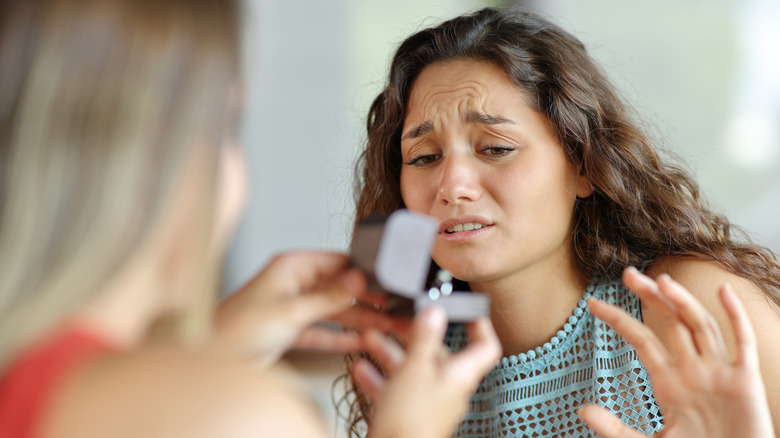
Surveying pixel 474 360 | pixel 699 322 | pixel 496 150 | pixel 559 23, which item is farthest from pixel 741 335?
pixel 559 23

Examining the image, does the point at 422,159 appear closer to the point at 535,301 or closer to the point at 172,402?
the point at 535,301

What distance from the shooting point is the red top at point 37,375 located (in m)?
0.59

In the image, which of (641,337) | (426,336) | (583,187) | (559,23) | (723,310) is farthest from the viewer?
(559,23)

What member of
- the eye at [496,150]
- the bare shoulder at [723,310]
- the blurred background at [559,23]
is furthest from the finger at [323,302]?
the blurred background at [559,23]

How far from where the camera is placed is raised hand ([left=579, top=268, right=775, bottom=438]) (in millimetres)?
963

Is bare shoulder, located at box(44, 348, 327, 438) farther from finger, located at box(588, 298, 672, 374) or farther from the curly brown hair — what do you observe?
the curly brown hair

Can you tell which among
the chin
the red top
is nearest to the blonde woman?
the red top

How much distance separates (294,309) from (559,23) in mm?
2958

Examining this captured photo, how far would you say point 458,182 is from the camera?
1.44 m

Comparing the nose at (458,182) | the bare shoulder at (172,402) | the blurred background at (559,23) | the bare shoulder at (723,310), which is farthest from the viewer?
the blurred background at (559,23)

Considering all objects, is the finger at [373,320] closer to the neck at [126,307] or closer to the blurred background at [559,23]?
the neck at [126,307]

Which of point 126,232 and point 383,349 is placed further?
point 383,349

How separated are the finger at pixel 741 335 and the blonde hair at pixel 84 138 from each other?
66 cm

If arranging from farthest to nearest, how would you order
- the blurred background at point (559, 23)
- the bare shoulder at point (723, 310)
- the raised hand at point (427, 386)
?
1. the blurred background at point (559, 23)
2. the bare shoulder at point (723, 310)
3. the raised hand at point (427, 386)
